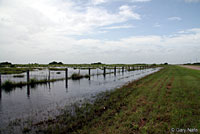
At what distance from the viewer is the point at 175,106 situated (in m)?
7.12

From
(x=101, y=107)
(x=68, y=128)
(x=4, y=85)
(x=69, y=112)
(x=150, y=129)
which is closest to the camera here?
(x=150, y=129)

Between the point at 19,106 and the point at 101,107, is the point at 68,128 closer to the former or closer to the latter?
the point at 101,107

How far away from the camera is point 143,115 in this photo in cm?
610

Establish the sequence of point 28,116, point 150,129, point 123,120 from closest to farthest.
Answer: point 150,129 < point 123,120 < point 28,116

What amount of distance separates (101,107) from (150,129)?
3372mm

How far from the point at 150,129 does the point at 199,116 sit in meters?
2.53

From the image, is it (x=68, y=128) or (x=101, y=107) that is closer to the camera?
(x=68, y=128)

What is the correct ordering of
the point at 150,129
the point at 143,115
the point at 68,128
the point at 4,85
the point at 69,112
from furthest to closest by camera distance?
the point at 4,85 < the point at 69,112 < the point at 143,115 < the point at 68,128 < the point at 150,129

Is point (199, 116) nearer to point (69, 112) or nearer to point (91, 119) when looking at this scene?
point (91, 119)

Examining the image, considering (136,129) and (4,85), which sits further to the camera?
(4,85)

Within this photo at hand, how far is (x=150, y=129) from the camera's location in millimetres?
4820

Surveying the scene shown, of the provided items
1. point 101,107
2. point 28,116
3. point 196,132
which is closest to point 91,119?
point 101,107

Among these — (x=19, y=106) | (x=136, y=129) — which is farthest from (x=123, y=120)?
(x=19, y=106)

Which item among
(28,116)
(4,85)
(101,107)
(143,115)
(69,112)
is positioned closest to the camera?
(143,115)
